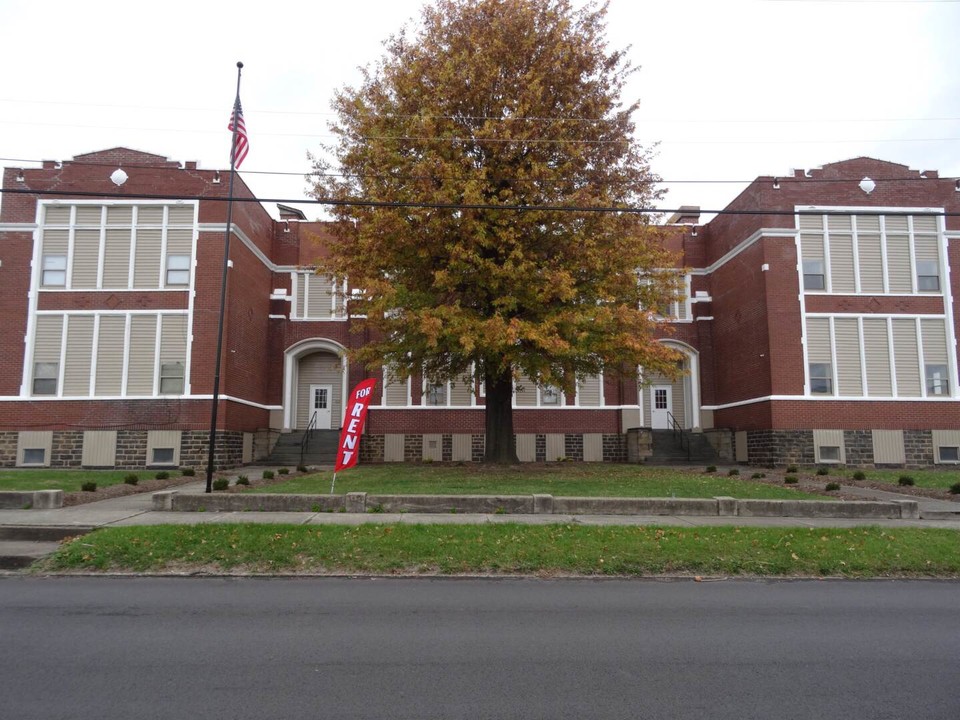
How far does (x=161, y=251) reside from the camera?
79.8 feet

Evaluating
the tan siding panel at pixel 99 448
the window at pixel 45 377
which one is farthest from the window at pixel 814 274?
the window at pixel 45 377

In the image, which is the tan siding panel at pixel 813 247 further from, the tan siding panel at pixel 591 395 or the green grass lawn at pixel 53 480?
the green grass lawn at pixel 53 480

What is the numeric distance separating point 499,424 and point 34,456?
16421mm

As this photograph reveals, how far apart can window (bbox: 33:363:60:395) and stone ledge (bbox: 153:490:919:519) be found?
1465 cm

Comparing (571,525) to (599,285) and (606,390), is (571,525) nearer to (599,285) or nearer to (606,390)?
(599,285)

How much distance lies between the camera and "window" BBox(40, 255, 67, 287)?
24312 millimetres

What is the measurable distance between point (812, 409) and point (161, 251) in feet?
79.3

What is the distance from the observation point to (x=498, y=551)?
9.05 meters

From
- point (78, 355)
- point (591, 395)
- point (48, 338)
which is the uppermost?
point (48, 338)

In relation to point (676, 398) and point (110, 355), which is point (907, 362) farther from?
point (110, 355)

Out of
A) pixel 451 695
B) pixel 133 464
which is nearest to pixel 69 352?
pixel 133 464

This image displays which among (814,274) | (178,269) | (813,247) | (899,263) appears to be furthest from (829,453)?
(178,269)

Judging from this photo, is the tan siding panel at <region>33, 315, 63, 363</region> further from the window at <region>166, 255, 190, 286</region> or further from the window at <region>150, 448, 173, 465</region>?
the window at <region>150, 448, 173, 465</region>

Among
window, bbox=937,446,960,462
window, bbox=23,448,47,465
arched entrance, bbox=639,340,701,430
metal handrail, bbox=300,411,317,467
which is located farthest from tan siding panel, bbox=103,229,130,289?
window, bbox=937,446,960,462
